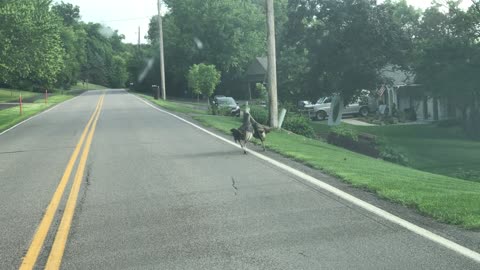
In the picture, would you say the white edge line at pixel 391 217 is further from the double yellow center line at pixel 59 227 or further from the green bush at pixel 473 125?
the green bush at pixel 473 125

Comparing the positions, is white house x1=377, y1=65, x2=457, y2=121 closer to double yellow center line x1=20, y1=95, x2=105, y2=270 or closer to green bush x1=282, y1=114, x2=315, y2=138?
green bush x1=282, y1=114, x2=315, y2=138

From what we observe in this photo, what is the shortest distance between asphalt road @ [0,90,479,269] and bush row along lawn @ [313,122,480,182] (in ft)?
30.8

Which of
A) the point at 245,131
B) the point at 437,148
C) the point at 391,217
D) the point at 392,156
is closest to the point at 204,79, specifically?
the point at 437,148

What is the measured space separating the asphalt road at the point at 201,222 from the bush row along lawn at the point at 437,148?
938cm

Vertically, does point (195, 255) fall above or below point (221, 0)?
below

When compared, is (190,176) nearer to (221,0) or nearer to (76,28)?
(221,0)

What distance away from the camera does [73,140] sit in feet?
58.3

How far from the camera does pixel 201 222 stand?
679 centimetres

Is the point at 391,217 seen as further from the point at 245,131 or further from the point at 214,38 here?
the point at 214,38

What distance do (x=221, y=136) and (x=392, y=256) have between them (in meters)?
12.9

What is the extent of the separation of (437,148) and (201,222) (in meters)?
19.6

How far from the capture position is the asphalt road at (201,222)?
5.29 meters

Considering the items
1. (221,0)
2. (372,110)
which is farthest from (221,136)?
(221,0)

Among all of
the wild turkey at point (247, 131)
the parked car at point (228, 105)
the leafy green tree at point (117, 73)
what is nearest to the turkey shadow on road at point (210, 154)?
the wild turkey at point (247, 131)
